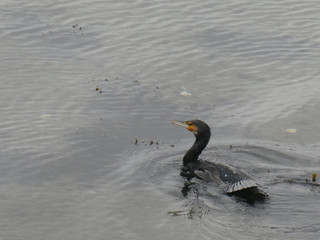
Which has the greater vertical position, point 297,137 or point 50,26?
point 50,26

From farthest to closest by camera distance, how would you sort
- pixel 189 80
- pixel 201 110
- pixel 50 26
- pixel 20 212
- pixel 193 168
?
pixel 50 26 → pixel 189 80 → pixel 201 110 → pixel 193 168 → pixel 20 212

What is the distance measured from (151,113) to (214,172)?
2.58 metres

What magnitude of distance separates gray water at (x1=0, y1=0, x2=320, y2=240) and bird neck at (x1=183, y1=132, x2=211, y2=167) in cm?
22

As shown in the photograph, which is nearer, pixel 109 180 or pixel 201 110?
pixel 109 180

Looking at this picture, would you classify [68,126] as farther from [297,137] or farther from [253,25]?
[253,25]

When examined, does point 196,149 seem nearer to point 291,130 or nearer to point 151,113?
point 151,113

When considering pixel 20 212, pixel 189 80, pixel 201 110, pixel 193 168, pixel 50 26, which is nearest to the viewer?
pixel 20 212

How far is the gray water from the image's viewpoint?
10922 millimetres

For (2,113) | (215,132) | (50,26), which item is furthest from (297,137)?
(50,26)

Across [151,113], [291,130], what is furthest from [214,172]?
[151,113]

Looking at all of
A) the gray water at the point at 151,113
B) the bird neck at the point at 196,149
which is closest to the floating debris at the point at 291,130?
the gray water at the point at 151,113

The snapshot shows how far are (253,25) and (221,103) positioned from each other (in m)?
5.21

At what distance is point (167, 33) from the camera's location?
19.2m

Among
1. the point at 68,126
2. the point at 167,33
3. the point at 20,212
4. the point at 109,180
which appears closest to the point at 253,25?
the point at 167,33
